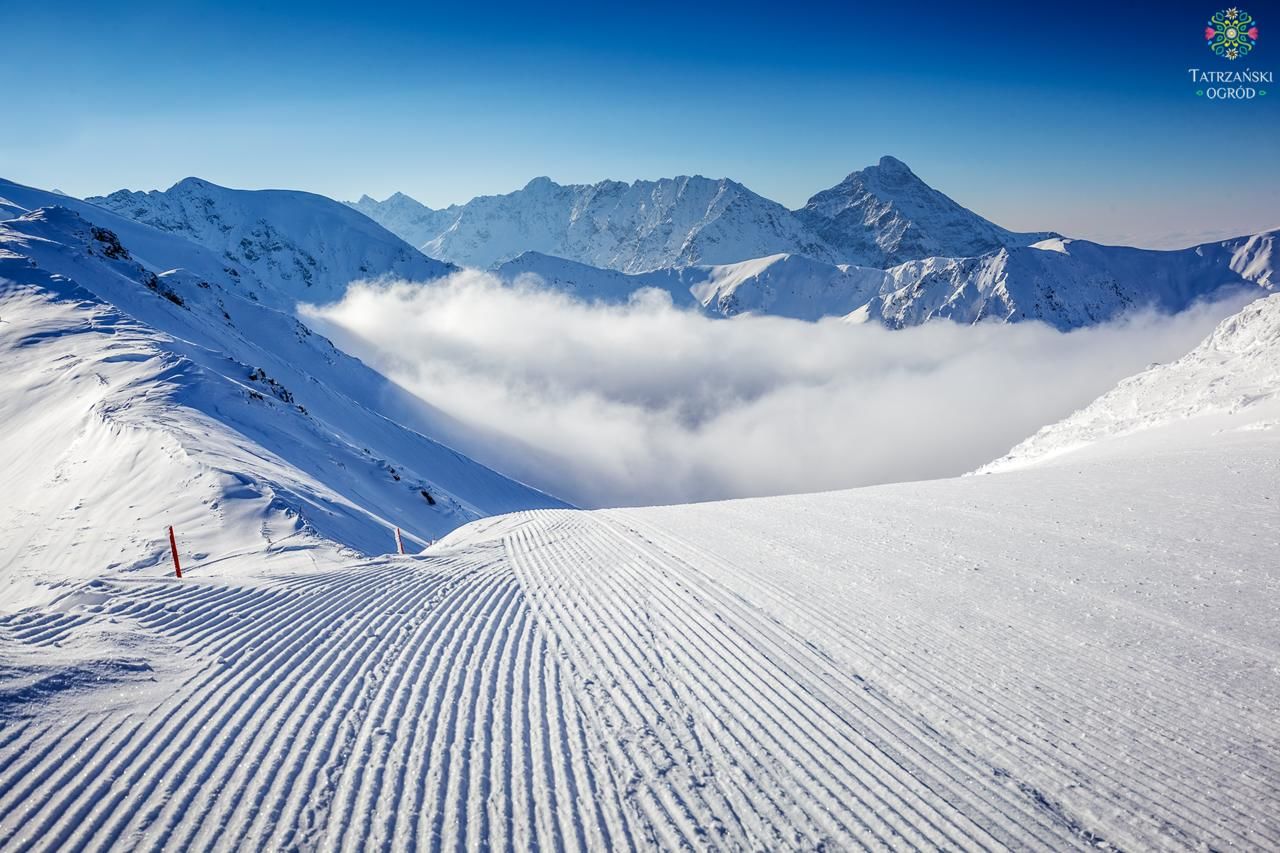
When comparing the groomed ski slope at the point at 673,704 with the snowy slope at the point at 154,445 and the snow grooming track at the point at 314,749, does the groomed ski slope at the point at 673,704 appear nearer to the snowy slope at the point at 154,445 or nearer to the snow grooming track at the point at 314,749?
the snow grooming track at the point at 314,749

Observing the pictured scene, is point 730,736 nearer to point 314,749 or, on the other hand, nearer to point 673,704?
point 673,704

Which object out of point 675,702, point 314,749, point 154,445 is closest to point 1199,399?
point 675,702

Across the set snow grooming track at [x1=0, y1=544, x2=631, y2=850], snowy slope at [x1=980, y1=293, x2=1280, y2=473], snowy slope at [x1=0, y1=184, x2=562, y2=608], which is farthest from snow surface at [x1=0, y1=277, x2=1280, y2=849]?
snowy slope at [x1=980, y1=293, x2=1280, y2=473]

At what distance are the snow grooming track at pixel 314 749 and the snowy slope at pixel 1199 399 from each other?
2489cm

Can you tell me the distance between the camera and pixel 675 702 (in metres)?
6.46

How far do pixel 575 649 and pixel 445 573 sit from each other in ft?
14.2

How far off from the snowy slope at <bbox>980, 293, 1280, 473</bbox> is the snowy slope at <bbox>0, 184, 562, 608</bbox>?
1140 inches

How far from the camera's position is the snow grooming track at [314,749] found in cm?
449

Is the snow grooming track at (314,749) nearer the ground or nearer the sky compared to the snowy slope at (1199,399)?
nearer the ground

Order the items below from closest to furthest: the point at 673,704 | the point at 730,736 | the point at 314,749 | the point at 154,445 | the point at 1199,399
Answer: the point at 314,749 < the point at 730,736 < the point at 673,704 < the point at 154,445 < the point at 1199,399

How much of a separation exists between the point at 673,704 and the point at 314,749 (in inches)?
129

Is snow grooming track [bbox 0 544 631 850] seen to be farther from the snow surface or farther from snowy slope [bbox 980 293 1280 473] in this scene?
snowy slope [bbox 980 293 1280 473]

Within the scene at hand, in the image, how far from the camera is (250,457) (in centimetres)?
2033

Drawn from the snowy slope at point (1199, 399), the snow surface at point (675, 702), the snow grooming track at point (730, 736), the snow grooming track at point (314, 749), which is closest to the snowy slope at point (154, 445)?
the snow surface at point (675, 702)
